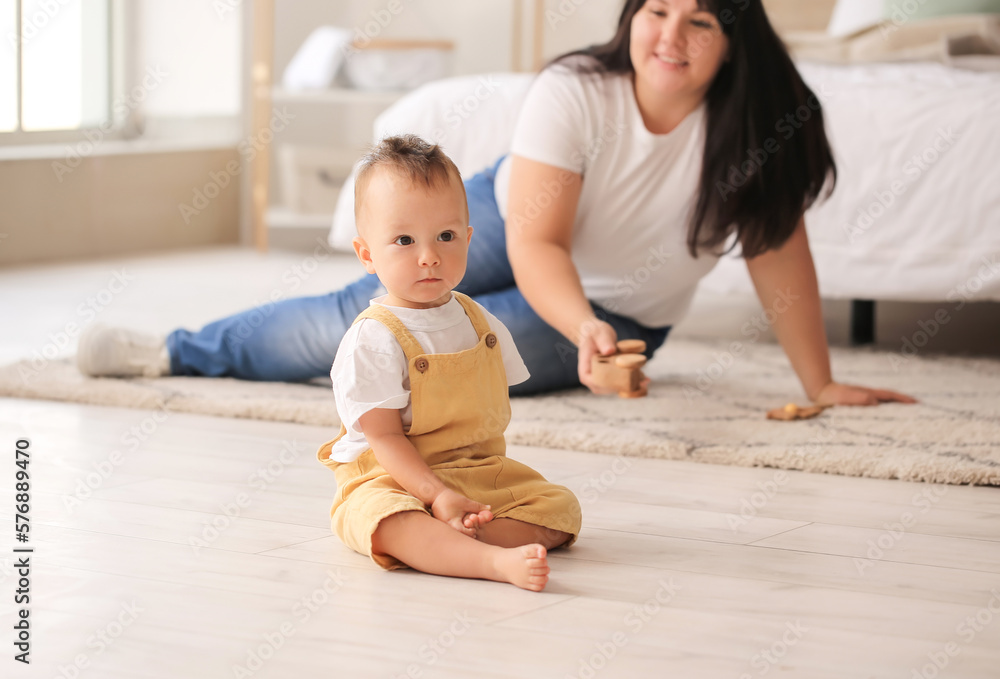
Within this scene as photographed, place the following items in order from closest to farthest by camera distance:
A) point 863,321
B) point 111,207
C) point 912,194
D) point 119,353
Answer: point 119,353 → point 912,194 → point 863,321 → point 111,207

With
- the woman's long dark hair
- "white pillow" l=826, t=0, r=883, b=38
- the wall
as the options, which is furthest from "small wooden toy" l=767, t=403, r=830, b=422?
the wall

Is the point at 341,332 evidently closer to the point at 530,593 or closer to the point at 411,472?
the point at 411,472

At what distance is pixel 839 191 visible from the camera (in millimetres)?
2064

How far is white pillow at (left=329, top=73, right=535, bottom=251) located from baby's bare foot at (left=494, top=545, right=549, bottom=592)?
59.2 inches

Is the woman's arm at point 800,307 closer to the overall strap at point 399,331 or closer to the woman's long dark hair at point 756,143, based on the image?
the woman's long dark hair at point 756,143

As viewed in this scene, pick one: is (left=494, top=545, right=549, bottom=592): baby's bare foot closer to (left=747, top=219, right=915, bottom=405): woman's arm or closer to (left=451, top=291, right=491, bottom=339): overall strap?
(left=451, top=291, right=491, bottom=339): overall strap

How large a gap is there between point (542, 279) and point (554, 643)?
0.70 m

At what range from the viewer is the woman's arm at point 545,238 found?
4.64 ft

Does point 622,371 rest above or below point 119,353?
above

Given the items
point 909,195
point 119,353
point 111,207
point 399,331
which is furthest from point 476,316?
point 111,207

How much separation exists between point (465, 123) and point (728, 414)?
1.03 m

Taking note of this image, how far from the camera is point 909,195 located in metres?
2.00

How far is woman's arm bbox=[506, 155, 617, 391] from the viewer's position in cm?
141

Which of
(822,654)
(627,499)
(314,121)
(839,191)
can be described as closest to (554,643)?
(822,654)
